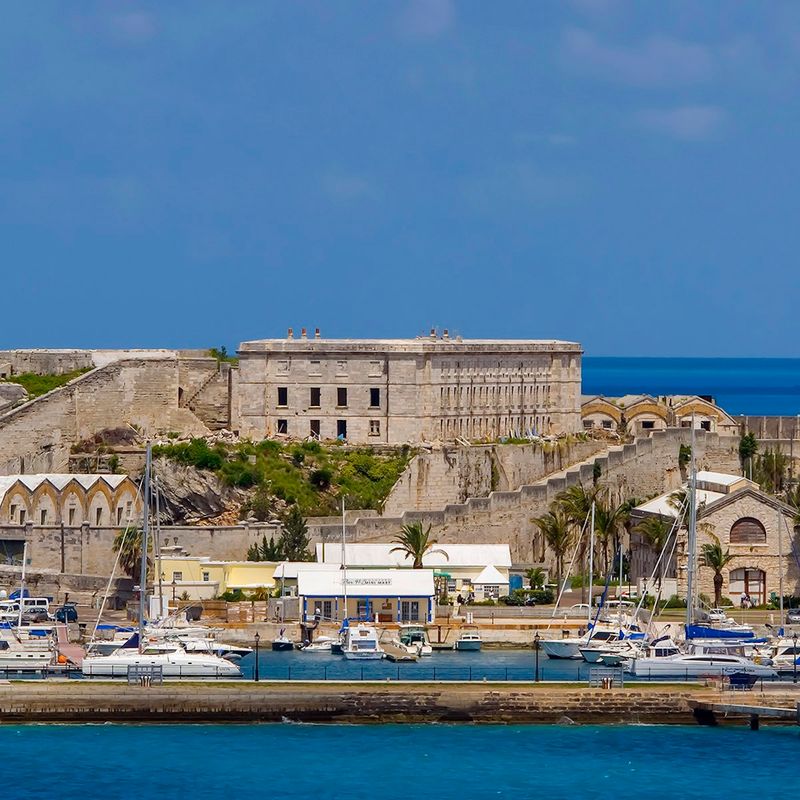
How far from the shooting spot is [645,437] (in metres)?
111

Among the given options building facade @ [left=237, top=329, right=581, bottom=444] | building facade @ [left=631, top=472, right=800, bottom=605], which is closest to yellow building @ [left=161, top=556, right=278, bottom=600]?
building facade @ [left=237, top=329, right=581, bottom=444]

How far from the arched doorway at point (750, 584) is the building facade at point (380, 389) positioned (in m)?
14.6

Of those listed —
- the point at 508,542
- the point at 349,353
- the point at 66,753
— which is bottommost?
the point at 66,753

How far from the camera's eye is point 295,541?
324ft

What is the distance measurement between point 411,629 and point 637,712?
51.5 feet

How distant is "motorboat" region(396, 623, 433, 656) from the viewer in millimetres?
89000

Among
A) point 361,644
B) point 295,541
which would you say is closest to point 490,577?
point 295,541

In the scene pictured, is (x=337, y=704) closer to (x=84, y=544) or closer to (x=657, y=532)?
(x=657, y=532)

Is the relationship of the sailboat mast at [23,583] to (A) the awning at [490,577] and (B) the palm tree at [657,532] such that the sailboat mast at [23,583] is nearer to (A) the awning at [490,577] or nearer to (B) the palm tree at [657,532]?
(A) the awning at [490,577]

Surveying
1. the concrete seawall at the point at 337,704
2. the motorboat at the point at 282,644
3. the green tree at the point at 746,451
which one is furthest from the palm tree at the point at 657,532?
the concrete seawall at the point at 337,704

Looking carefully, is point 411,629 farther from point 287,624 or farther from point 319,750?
point 319,750

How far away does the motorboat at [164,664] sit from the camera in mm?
80625

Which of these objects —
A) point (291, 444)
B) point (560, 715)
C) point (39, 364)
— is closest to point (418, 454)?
point (291, 444)

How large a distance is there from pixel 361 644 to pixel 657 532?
13.9 meters
